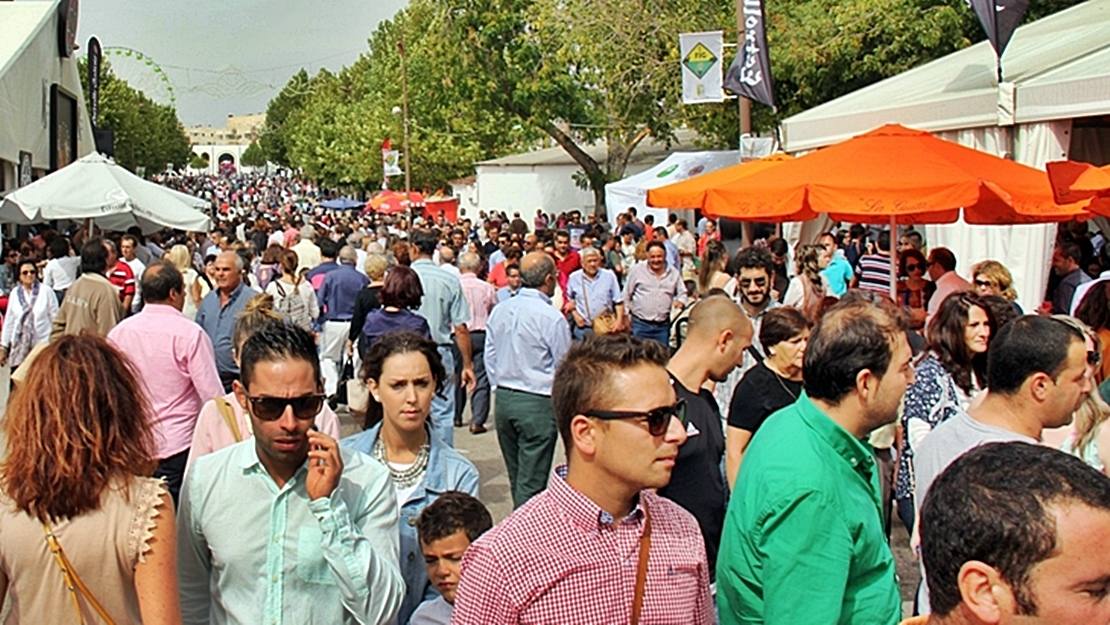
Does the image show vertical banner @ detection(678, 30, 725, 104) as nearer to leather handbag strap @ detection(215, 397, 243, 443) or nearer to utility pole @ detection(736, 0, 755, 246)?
utility pole @ detection(736, 0, 755, 246)

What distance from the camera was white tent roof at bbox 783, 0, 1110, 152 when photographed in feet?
40.3

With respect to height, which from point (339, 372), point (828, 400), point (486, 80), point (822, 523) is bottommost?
point (339, 372)

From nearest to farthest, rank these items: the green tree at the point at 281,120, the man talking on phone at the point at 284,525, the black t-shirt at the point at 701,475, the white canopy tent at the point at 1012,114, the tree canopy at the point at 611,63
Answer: the man talking on phone at the point at 284,525 < the black t-shirt at the point at 701,475 < the white canopy tent at the point at 1012,114 < the tree canopy at the point at 611,63 < the green tree at the point at 281,120

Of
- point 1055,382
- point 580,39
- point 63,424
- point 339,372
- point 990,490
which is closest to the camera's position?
point 990,490

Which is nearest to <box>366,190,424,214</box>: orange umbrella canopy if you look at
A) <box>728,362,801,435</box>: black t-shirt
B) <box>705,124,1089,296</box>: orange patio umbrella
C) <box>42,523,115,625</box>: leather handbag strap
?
<box>705,124,1089,296</box>: orange patio umbrella

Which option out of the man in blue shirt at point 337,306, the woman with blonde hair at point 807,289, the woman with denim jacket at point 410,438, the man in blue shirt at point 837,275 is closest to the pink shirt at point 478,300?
the man in blue shirt at point 337,306

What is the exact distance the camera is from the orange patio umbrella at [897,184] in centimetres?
814

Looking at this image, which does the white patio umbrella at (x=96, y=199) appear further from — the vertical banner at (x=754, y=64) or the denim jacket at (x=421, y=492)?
the denim jacket at (x=421, y=492)

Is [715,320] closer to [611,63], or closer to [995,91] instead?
[995,91]

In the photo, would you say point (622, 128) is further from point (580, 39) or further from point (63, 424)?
point (63, 424)

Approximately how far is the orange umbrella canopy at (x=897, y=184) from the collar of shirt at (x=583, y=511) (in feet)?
18.8

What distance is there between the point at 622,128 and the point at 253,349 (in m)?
34.7

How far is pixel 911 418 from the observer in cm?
552

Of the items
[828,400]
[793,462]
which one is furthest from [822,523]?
[828,400]
